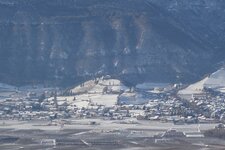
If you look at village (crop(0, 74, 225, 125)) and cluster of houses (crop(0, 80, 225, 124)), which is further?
village (crop(0, 74, 225, 125))

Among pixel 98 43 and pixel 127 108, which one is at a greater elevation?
pixel 98 43

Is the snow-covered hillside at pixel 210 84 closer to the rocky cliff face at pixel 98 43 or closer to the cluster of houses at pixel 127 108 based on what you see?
the cluster of houses at pixel 127 108

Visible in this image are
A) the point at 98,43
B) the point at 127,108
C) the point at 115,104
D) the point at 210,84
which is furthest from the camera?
the point at 98,43

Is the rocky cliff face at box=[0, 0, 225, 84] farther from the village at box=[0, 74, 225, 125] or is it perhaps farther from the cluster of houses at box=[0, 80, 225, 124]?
the cluster of houses at box=[0, 80, 225, 124]

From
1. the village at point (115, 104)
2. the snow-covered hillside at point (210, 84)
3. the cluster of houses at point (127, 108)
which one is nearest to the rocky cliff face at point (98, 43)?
the snow-covered hillside at point (210, 84)

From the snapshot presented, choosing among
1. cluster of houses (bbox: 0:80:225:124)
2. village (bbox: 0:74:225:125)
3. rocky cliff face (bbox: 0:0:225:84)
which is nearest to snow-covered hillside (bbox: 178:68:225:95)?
village (bbox: 0:74:225:125)

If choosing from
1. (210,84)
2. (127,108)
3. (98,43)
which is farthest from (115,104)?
(98,43)

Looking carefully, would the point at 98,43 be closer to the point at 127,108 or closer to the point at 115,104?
the point at 115,104

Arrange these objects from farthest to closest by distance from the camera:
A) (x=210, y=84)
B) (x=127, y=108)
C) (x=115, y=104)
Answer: (x=210, y=84) → (x=115, y=104) → (x=127, y=108)

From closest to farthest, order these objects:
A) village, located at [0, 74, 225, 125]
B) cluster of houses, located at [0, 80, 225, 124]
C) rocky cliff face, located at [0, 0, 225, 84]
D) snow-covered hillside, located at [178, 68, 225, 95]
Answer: cluster of houses, located at [0, 80, 225, 124]
village, located at [0, 74, 225, 125]
snow-covered hillside, located at [178, 68, 225, 95]
rocky cliff face, located at [0, 0, 225, 84]

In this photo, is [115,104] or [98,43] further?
[98,43]

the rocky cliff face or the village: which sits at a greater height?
the rocky cliff face
